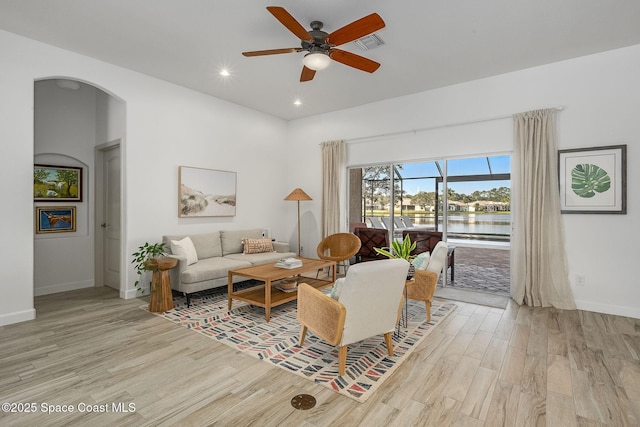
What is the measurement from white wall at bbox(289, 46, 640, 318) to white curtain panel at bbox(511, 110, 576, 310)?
0.49 feet

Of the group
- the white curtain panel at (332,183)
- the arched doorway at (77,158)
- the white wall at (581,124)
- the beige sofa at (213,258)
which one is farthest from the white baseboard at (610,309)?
the arched doorway at (77,158)

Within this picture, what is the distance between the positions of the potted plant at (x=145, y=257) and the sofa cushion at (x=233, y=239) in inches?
42.1

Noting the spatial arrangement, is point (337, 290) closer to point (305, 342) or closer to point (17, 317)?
point (305, 342)

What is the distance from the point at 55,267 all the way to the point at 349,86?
5249mm

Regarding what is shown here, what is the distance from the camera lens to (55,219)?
15.4 ft

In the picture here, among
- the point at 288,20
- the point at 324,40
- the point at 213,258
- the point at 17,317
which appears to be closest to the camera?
the point at 288,20

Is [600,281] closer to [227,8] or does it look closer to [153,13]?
[227,8]

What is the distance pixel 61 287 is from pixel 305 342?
164 inches

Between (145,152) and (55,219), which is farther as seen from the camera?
(55,219)

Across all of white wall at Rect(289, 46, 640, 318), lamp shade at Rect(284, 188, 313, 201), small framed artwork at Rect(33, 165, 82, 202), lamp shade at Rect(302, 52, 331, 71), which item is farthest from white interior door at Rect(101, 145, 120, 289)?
white wall at Rect(289, 46, 640, 318)

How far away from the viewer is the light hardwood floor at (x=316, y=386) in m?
1.96

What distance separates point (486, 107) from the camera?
4621 millimetres

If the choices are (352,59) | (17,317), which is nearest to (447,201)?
(352,59)

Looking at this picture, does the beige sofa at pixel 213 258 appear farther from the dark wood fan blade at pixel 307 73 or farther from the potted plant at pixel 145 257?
the dark wood fan blade at pixel 307 73
